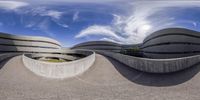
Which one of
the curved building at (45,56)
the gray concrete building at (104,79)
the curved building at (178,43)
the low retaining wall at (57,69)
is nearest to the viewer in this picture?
the gray concrete building at (104,79)

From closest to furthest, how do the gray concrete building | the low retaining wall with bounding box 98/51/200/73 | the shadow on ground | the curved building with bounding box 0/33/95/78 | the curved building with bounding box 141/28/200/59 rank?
the gray concrete building < the shadow on ground < the low retaining wall with bounding box 98/51/200/73 < the curved building with bounding box 0/33/95/78 < the curved building with bounding box 141/28/200/59

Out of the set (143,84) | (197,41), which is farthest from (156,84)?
(197,41)

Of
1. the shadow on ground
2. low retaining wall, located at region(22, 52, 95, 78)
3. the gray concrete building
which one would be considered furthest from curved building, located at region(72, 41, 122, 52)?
the shadow on ground

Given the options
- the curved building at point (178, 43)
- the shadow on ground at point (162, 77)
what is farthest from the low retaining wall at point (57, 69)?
the curved building at point (178, 43)

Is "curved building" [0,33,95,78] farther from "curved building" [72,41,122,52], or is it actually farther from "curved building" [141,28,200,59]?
"curved building" [141,28,200,59]

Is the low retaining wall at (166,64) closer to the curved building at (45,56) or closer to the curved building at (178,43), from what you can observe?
the curved building at (45,56)

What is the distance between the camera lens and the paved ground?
13977mm

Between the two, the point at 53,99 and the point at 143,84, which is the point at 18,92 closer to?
the point at 53,99

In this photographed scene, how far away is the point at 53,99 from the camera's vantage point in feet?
44.6

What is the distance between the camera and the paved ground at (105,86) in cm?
1398

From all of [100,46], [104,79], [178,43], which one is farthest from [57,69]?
[100,46]

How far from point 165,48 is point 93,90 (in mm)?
47350

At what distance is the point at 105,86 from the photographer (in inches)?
653

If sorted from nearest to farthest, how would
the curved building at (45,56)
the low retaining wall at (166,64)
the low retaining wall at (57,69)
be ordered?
the low retaining wall at (166,64)
the low retaining wall at (57,69)
the curved building at (45,56)
